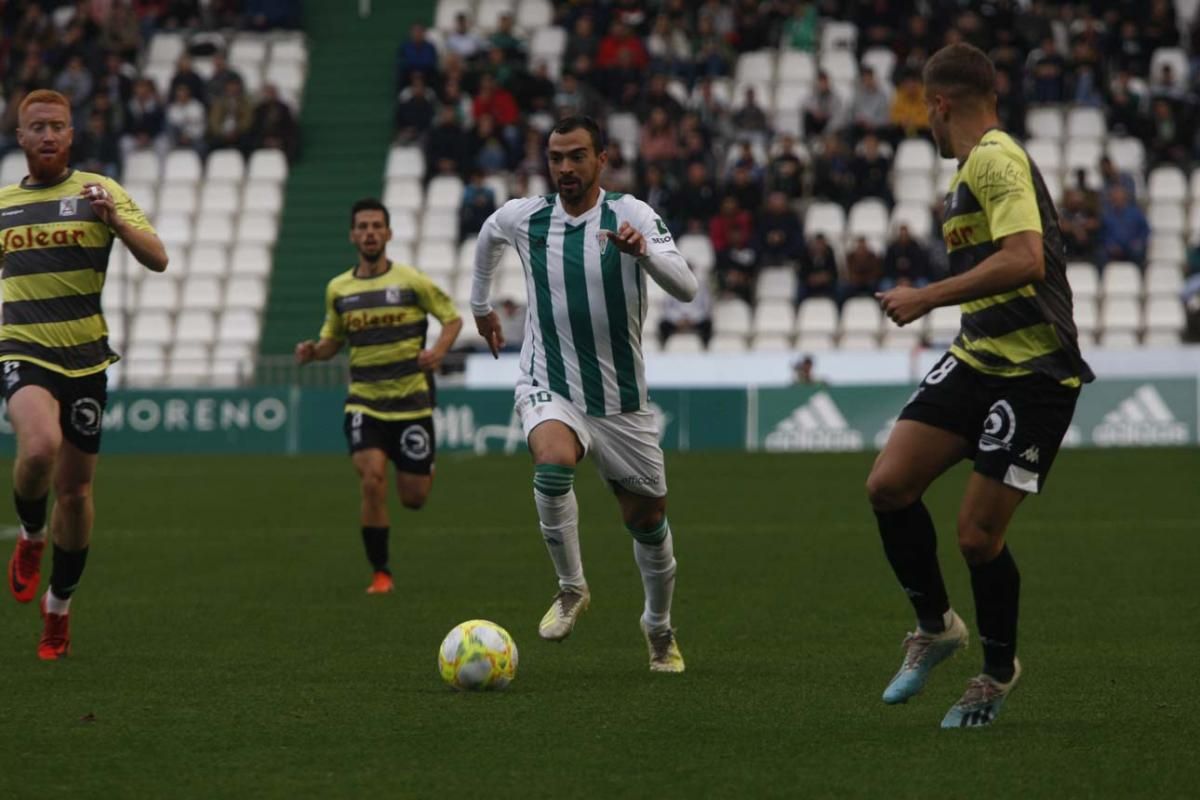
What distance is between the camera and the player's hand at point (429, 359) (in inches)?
486

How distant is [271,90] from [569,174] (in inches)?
929

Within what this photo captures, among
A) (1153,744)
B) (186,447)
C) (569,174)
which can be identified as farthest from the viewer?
(186,447)

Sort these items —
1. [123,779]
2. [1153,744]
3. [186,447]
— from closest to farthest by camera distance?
[123,779] → [1153,744] → [186,447]

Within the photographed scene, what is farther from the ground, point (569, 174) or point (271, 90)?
point (271, 90)

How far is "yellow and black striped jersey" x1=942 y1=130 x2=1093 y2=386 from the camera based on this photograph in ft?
21.5

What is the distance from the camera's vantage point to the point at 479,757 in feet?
20.9

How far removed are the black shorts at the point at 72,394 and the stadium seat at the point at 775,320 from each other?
19.1 meters

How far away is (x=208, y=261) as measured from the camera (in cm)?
2998

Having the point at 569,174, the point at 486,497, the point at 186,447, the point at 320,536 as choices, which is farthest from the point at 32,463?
the point at 186,447

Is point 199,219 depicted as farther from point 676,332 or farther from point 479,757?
point 479,757

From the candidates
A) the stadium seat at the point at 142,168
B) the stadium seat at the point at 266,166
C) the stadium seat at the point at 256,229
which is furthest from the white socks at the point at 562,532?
the stadium seat at the point at 142,168

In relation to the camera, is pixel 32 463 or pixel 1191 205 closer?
pixel 32 463

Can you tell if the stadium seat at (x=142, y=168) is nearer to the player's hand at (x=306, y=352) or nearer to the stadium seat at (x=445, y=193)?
Answer: the stadium seat at (x=445, y=193)

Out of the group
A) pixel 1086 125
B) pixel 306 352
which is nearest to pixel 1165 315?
pixel 1086 125
